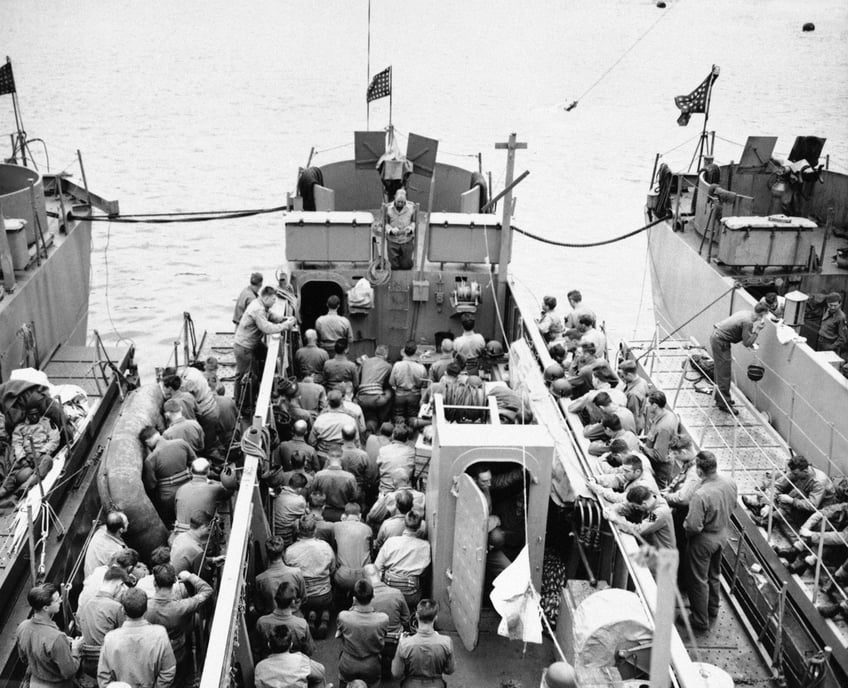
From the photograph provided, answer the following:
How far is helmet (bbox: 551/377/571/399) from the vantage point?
414 inches

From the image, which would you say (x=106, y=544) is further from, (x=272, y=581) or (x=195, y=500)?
(x=272, y=581)

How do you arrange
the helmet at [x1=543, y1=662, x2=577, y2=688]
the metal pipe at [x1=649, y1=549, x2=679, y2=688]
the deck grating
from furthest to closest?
the deck grating < the helmet at [x1=543, y1=662, x2=577, y2=688] < the metal pipe at [x1=649, y1=549, x2=679, y2=688]

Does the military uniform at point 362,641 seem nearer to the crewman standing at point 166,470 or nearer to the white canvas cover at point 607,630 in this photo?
the white canvas cover at point 607,630

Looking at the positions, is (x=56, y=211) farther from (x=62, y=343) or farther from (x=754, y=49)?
(x=754, y=49)

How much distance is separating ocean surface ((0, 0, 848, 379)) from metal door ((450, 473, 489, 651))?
10.4 m

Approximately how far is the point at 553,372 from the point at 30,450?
557 cm

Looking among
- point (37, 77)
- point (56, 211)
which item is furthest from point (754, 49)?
point (56, 211)

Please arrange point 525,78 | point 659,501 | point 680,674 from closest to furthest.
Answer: point 680,674 < point 659,501 < point 525,78

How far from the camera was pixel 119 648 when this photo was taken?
6770mm

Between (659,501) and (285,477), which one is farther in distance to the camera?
(285,477)

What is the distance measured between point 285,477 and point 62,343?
6.41m

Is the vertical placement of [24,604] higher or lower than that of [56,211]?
lower

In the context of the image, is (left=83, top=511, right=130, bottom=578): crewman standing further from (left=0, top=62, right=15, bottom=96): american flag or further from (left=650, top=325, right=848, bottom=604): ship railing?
(left=0, top=62, right=15, bottom=96): american flag

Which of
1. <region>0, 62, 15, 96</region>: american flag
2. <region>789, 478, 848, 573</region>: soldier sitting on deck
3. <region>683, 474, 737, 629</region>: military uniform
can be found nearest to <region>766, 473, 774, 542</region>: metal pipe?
<region>789, 478, 848, 573</region>: soldier sitting on deck
